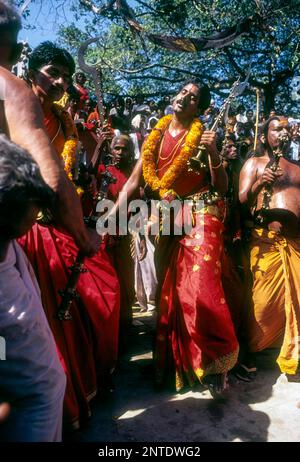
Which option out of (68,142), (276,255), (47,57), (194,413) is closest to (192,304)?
(194,413)

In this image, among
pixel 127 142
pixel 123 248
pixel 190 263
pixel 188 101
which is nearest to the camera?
pixel 190 263

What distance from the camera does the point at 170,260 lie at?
362 cm

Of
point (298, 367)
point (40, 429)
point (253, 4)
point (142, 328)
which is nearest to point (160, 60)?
A: point (253, 4)

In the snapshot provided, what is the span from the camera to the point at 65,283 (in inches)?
112

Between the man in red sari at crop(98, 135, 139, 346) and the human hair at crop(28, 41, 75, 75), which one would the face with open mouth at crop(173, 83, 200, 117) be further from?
the human hair at crop(28, 41, 75, 75)

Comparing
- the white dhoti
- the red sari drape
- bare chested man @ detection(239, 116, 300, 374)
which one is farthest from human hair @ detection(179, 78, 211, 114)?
the white dhoti

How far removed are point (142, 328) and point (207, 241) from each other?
1.85 meters

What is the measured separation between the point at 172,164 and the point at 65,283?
1.40 m

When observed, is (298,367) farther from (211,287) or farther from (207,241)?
(207,241)

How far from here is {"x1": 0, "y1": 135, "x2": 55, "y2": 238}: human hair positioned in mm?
1332

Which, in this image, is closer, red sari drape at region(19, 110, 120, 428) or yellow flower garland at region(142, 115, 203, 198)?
red sari drape at region(19, 110, 120, 428)

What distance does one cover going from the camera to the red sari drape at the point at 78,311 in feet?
9.23

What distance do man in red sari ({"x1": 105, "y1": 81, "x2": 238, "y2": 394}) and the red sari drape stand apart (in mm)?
535

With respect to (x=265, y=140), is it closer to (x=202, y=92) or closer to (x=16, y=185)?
(x=202, y=92)
